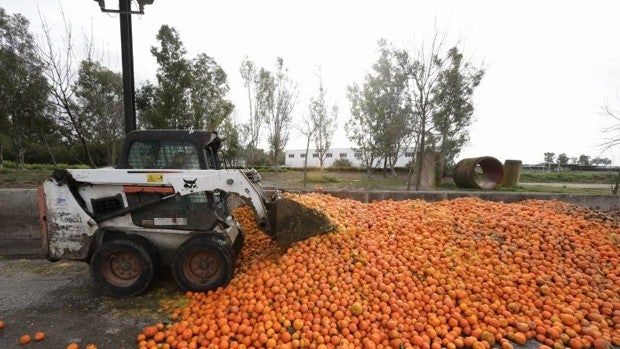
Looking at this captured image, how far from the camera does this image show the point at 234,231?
14.6 ft

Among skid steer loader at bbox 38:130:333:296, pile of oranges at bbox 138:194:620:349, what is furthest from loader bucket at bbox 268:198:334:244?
skid steer loader at bbox 38:130:333:296

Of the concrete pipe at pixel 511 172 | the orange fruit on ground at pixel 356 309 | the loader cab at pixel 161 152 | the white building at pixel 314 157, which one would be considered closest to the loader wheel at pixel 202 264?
the loader cab at pixel 161 152

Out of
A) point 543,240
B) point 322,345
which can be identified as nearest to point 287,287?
point 322,345

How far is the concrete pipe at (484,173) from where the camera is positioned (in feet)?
49.2

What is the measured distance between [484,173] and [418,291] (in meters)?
16.1

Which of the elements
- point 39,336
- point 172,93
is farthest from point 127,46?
point 172,93

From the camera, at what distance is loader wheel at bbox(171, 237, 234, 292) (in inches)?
151

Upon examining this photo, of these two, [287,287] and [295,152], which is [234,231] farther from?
[295,152]

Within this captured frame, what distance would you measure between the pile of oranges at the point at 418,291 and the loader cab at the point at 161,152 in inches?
68.2

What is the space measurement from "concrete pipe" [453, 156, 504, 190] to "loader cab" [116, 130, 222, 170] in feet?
47.2

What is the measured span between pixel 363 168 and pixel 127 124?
1057 inches

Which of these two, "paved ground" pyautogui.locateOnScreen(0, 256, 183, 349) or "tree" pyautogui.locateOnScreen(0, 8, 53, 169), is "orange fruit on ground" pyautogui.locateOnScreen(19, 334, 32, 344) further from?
"tree" pyautogui.locateOnScreen(0, 8, 53, 169)

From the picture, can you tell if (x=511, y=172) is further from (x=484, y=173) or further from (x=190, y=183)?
(x=190, y=183)

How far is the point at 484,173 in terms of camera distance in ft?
55.5
